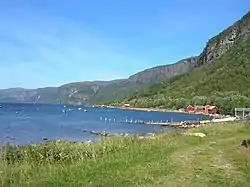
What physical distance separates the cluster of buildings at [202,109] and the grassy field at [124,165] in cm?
14291

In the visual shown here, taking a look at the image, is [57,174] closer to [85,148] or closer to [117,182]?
[117,182]

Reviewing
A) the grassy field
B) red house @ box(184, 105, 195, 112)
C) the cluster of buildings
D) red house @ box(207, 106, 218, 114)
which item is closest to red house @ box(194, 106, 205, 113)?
the cluster of buildings

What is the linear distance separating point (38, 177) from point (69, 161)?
15.5 feet

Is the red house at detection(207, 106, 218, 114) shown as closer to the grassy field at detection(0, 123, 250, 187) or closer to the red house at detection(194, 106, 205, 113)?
the red house at detection(194, 106, 205, 113)

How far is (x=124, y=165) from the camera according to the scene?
56.5 ft

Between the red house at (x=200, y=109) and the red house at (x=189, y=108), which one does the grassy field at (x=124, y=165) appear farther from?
the red house at (x=189, y=108)

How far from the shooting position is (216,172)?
15.9 m

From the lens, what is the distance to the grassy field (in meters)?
14.4

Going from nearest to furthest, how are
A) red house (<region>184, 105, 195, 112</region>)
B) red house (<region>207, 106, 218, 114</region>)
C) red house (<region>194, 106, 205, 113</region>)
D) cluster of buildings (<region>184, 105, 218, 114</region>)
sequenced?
red house (<region>207, 106, 218, 114</region>)
cluster of buildings (<region>184, 105, 218, 114</region>)
red house (<region>194, 106, 205, 113</region>)
red house (<region>184, 105, 195, 112</region>)

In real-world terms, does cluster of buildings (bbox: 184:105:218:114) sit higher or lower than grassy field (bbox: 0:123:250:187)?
higher

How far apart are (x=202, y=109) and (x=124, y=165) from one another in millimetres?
163609

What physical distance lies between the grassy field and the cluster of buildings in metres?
143

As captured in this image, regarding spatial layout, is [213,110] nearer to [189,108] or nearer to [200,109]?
[200,109]

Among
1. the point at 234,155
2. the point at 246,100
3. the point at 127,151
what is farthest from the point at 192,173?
the point at 246,100
